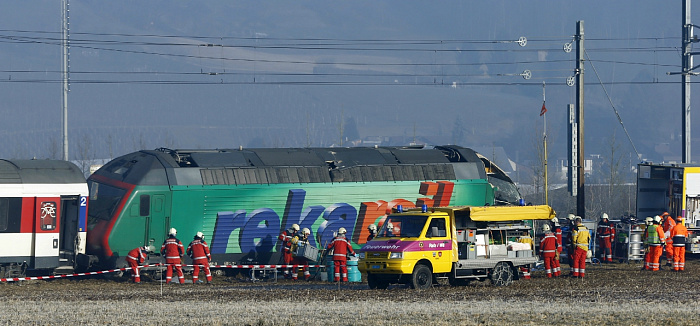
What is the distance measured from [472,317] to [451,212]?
710cm

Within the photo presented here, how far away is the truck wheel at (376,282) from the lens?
77.6 ft

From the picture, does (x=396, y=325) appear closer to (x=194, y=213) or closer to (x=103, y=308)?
(x=103, y=308)

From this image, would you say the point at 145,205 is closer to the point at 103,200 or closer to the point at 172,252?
the point at 103,200

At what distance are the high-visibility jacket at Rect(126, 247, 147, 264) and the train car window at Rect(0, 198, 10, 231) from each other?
3.38m

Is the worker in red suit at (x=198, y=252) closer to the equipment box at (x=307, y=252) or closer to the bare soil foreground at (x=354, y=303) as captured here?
the bare soil foreground at (x=354, y=303)

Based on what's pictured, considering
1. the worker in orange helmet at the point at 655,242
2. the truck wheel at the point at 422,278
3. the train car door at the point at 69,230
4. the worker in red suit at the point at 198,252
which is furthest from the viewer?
the worker in orange helmet at the point at 655,242

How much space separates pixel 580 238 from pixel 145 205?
1228 cm

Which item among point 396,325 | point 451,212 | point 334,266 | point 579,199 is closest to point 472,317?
point 396,325

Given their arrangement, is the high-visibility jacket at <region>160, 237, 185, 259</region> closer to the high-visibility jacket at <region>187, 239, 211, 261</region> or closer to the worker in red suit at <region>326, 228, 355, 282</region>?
the high-visibility jacket at <region>187, 239, 211, 261</region>

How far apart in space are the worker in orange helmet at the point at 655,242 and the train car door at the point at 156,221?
14.3 meters

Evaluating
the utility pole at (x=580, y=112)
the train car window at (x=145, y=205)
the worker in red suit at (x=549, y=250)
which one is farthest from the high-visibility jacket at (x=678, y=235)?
the train car window at (x=145, y=205)

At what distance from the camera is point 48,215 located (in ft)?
87.5

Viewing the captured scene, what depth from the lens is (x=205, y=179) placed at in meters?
28.5

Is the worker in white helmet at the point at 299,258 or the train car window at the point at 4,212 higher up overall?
the train car window at the point at 4,212
